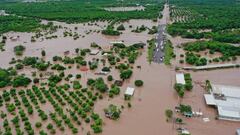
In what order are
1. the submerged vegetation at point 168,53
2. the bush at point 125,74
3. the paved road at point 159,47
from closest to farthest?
the bush at point 125,74
the submerged vegetation at point 168,53
the paved road at point 159,47

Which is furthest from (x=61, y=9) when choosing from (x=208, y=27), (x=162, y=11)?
(x=208, y=27)

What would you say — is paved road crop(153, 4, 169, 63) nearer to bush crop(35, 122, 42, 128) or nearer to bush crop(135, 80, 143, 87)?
bush crop(135, 80, 143, 87)

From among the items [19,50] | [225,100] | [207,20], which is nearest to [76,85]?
[225,100]

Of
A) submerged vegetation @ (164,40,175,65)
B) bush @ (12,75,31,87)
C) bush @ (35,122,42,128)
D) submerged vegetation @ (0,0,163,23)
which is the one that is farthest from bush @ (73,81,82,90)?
submerged vegetation @ (0,0,163,23)

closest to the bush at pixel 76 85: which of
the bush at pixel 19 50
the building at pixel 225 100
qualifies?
the building at pixel 225 100

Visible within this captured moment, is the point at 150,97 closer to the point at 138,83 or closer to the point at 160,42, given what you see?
the point at 138,83

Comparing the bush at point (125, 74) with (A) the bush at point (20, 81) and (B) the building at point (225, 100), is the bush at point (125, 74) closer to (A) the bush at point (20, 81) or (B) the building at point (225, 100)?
(B) the building at point (225, 100)

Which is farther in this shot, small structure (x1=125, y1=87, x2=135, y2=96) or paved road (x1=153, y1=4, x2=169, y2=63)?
paved road (x1=153, y1=4, x2=169, y2=63)

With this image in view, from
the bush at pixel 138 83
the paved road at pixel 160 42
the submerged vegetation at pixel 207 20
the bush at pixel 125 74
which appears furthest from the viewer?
the submerged vegetation at pixel 207 20
